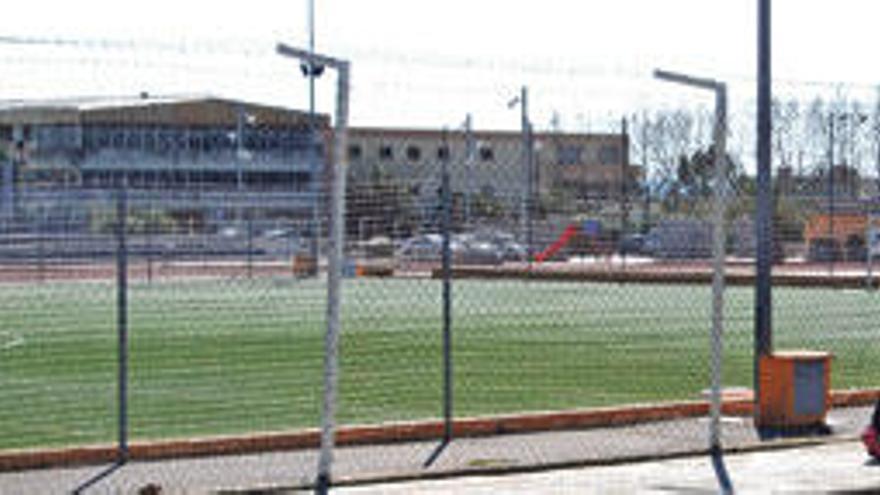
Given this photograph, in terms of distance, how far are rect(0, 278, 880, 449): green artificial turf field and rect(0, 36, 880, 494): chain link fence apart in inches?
2.8

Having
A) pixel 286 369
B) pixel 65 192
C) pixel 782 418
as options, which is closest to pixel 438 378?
pixel 286 369

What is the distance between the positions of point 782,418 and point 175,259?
20.4 ft

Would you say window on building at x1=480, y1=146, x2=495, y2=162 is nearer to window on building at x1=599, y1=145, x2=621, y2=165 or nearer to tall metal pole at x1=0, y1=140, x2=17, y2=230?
window on building at x1=599, y1=145, x2=621, y2=165

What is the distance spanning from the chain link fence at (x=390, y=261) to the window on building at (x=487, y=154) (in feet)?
0.07

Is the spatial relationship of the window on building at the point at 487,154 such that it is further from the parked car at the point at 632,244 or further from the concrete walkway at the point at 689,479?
the concrete walkway at the point at 689,479

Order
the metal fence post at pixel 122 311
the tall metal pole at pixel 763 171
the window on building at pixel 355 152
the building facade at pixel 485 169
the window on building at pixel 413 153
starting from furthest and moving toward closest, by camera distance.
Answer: the window on building at pixel 413 153, the window on building at pixel 355 152, the building facade at pixel 485 169, the tall metal pole at pixel 763 171, the metal fence post at pixel 122 311

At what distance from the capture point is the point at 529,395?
15805 mm

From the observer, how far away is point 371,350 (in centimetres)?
2036

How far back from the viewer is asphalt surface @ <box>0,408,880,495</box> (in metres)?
10.8

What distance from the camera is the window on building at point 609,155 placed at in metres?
14.3

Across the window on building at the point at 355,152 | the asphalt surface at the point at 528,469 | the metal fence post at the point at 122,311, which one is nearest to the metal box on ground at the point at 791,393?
the asphalt surface at the point at 528,469

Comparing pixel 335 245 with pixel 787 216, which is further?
pixel 787 216

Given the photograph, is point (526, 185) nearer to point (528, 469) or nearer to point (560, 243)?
point (560, 243)

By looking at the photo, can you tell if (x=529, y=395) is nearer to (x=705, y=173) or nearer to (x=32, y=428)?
(x=705, y=173)
